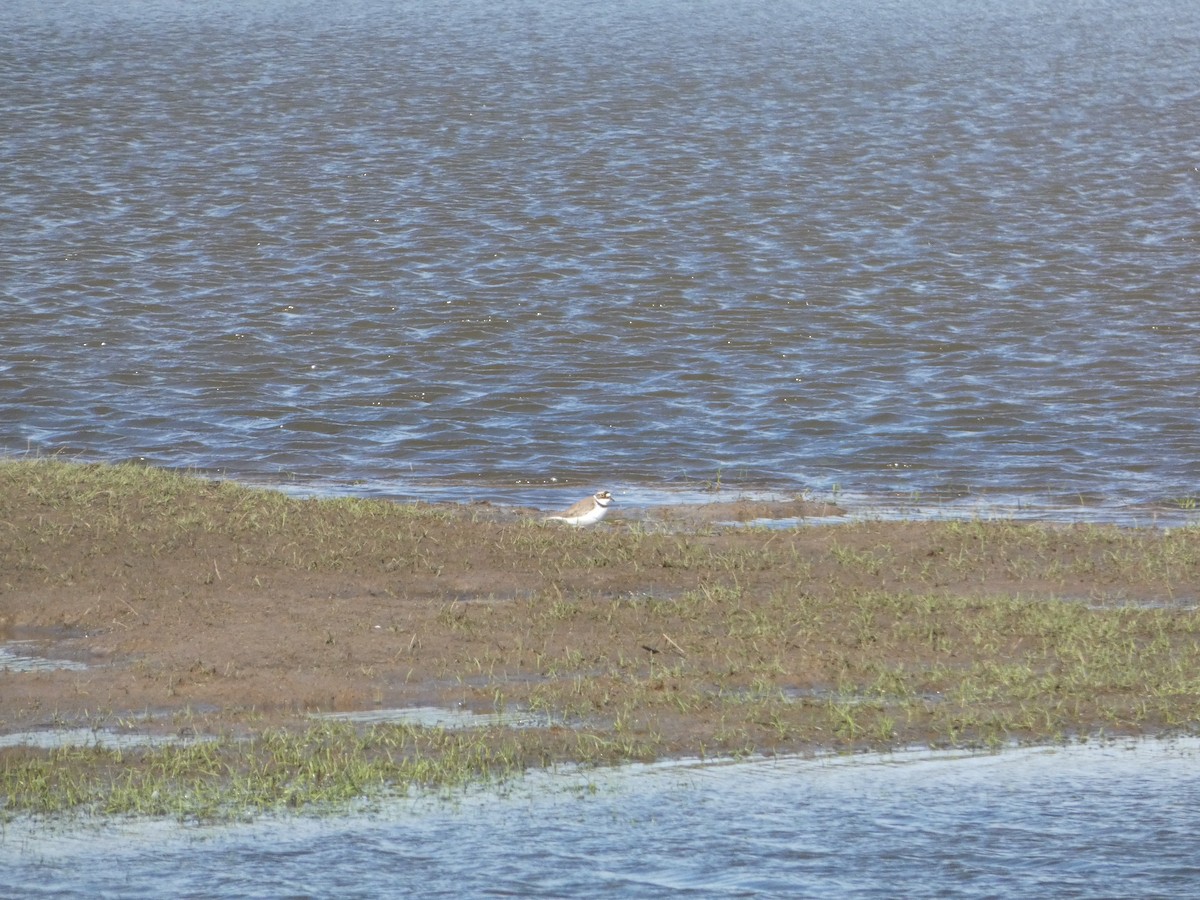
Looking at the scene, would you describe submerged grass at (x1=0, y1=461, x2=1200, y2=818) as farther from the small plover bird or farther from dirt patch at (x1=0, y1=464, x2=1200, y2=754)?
the small plover bird

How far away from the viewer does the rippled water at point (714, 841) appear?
21.3 ft

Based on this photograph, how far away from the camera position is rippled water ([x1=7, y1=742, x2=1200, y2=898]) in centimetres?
648

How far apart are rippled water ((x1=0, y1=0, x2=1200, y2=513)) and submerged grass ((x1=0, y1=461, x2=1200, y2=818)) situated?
2881 millimetres

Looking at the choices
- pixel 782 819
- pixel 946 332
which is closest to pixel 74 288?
pixel 946 332

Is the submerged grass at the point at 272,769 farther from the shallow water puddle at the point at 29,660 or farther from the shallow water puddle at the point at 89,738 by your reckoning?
the shallow water puddle at the point at 29,660

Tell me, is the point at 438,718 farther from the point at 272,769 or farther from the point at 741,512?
the point at 741,512

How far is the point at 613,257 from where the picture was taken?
21.5m

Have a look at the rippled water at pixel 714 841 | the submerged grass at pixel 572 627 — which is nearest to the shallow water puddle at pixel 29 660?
the submerged grass at pixel 572 627

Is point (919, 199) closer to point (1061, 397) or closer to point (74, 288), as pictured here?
point (1061, 397)

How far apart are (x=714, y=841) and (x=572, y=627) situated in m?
2.59

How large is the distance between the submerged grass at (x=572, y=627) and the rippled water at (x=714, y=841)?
26cm

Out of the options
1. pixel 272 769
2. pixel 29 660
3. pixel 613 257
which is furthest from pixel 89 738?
pixel 613 257

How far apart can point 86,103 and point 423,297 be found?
12311 mm

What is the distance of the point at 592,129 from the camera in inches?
1101
